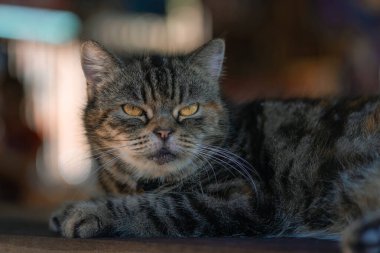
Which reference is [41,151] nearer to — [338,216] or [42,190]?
[42,190]

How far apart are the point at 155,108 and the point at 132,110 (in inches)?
2.8

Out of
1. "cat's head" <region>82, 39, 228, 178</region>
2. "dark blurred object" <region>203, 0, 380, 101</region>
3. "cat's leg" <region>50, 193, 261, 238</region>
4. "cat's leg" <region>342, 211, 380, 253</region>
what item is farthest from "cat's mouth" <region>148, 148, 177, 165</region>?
"dark blurred object" <region>203, 0, 380, 101</region>

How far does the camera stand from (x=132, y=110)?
6.13ft

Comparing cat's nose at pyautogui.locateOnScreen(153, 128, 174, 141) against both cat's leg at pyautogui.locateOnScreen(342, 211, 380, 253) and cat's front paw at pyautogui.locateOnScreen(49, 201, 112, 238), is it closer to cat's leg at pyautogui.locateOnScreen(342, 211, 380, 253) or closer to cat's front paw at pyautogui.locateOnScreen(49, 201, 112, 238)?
cat's front paw at pyautogui.locateOnScreen(49, 201, 112, 238)

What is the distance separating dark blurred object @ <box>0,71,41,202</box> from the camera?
4.27 meters

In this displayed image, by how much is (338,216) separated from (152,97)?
2.08 ft

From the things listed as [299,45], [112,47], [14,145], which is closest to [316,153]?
[112,47]

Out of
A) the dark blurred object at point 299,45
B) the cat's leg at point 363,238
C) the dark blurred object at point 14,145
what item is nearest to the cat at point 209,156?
the cat's leg at point 363,238

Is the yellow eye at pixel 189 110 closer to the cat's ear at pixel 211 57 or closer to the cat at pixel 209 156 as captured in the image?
the cat at pixel 209 156

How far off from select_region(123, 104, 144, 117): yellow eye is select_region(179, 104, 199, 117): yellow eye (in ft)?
0.41

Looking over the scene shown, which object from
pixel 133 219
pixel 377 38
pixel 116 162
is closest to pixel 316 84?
pixel 377 38

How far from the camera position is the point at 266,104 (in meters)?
2.10

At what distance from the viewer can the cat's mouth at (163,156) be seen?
1810 mm

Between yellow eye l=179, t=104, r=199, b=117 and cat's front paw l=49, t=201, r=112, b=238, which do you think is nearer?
cat's front paw l=49, t=201, r=112, b=238
